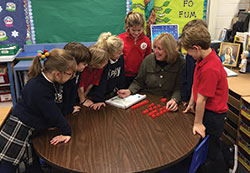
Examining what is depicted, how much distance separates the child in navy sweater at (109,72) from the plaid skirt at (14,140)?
58cm

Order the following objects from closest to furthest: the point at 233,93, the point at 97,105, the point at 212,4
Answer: the point at 97,105 → the point at 233,93 → the point at 212,4

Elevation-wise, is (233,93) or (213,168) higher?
(233,93)

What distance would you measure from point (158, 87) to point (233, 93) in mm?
860

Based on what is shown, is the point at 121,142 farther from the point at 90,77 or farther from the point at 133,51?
the point at 133,51

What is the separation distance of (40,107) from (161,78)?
1124 millimetres

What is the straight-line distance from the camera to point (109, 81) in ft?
7.05

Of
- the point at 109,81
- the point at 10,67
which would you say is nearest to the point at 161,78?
the point at 109,81

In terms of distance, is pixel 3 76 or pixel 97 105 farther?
pixel 3 76

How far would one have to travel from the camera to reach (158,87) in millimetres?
2168

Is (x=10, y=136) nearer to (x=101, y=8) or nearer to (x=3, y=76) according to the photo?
(x=3, y=76)

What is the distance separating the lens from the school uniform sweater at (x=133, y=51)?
2.43 metres

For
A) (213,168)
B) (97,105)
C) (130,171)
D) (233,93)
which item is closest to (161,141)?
(130,171)

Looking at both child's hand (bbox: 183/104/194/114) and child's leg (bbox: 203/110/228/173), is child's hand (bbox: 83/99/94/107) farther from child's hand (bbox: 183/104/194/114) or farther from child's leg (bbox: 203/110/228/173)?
child's leg (bbox: 203/110/228/173)

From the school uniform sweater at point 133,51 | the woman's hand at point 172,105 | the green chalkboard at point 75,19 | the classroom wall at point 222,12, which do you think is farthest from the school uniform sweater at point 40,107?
the classroom wall at point 222,12
